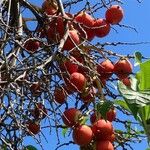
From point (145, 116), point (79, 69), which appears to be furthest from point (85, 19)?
point (145, 116)

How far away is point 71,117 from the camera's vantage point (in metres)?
1.89

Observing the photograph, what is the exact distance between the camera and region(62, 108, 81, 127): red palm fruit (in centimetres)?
188

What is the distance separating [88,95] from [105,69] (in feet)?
0.42

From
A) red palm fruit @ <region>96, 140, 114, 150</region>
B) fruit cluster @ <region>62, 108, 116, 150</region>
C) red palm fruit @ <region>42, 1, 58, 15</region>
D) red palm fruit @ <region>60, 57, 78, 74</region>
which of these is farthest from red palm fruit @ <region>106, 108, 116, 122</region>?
red palm fruit @ <region>42, 1, 58, 15</region>

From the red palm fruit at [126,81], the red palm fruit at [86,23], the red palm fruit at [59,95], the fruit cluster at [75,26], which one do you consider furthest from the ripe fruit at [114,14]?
the red palm fruit at [59,95]

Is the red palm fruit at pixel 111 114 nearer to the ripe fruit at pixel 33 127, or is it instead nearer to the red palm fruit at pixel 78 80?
the red palm fruit at pixel 78 80

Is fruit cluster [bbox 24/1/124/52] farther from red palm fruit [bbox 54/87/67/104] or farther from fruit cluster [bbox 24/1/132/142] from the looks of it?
red palm fruit [bbox 54/87/67/104]

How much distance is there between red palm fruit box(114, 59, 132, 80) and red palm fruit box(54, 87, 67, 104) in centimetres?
23

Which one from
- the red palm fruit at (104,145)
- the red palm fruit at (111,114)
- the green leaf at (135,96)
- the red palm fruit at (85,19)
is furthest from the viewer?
the red palm fruit at (85,19)

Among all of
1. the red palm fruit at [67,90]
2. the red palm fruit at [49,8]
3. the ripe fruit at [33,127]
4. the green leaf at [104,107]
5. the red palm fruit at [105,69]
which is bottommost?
the green leaf at [104,107]

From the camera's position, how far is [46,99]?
6.73ft

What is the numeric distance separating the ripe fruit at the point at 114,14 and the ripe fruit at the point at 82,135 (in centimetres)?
59

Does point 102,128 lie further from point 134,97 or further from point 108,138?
point 134,97

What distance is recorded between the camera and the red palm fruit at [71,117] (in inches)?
74.2
